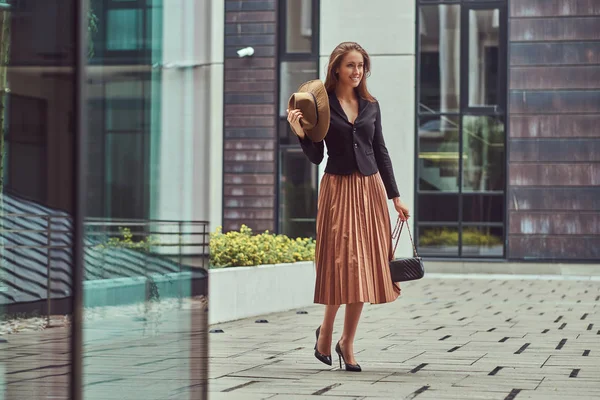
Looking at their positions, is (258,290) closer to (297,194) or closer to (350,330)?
(350,330)

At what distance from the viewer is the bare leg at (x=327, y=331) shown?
272 inches

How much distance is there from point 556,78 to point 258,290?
10100 millimetres

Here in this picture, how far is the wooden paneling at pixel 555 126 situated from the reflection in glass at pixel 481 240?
5.10ft

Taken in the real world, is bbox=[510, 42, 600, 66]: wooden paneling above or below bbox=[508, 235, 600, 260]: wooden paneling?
above

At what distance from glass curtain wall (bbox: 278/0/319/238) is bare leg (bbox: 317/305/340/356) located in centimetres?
1311

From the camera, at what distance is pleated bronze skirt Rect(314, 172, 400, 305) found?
6.80 m

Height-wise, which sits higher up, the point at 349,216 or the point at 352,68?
the point at 352,68

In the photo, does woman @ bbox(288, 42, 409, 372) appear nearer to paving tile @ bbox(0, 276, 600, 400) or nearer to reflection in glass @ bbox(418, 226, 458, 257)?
paving tile @ bbox(0, 276, 600, 400)

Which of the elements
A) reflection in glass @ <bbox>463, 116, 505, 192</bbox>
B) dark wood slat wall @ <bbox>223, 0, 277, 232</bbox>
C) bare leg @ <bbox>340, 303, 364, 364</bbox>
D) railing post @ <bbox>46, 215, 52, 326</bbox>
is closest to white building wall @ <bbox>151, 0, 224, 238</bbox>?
railing post @ <bbox>46, 215, 52, 326</bbox>

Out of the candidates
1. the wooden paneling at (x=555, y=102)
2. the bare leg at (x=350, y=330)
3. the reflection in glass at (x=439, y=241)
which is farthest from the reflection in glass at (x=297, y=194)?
the bare leg at (x=350, y=330)

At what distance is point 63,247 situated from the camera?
12.7 feet

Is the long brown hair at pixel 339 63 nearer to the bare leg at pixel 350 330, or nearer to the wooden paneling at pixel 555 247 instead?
the bare leg at pixel 350 330

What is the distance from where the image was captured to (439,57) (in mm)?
20016

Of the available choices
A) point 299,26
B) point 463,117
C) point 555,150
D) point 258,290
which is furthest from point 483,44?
point 258,290
